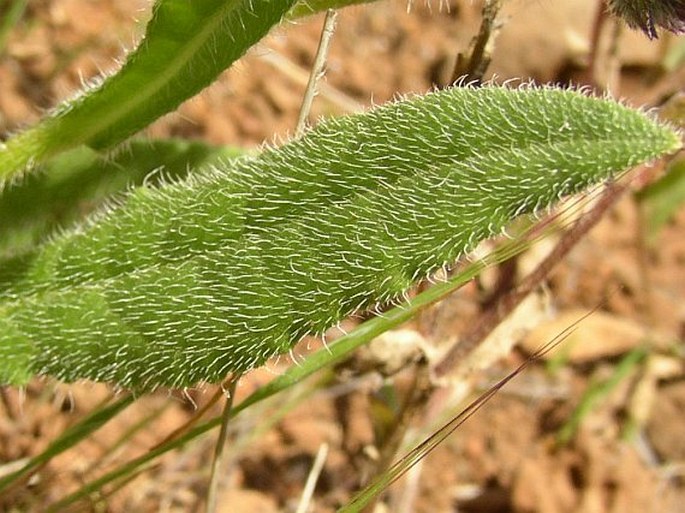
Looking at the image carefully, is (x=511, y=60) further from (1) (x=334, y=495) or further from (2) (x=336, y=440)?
(1) (x=334, y=495)

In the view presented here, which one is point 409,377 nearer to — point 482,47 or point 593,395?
point 593,395

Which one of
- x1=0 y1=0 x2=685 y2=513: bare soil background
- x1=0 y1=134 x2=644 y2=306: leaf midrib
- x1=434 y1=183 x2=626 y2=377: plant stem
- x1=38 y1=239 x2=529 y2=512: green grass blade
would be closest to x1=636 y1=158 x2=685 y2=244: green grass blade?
x1=0 y1=0 x2=685 y2=513: bare soil background

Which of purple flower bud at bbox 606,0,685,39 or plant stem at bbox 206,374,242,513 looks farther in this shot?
plant stem at bbox 206,374,242,513

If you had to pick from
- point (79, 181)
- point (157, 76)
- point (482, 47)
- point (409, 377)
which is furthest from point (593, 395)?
point (157, 76)

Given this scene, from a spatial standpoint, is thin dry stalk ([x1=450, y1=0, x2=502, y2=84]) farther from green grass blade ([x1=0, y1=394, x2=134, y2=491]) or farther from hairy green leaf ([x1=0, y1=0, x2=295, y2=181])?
green grass blade ([x1=0, y1=394, x2=134, y2=491])

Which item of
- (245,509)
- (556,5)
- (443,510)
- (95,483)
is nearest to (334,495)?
(245,509)

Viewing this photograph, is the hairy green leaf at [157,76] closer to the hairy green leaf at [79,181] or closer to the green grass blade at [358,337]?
the hairy green leaf at [79,181]
